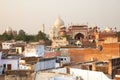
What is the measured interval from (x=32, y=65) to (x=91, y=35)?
40.4 m

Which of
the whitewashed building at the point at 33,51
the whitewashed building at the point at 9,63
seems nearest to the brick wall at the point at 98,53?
the whitewashed building at the point at 33,51

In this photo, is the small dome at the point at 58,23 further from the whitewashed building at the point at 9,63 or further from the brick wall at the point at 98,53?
the whitewashed building at the point at 9,63

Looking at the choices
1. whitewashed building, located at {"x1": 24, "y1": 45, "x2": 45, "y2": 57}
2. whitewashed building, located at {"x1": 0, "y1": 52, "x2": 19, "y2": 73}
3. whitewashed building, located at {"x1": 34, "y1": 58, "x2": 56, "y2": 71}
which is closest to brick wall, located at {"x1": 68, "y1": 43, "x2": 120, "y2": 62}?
whitewashed building, located at {"x1": 24, "y1": 45, "x2": 45, "y2": 57}

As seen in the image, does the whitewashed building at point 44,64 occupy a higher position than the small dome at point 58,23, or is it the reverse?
the small dome at point 58,23

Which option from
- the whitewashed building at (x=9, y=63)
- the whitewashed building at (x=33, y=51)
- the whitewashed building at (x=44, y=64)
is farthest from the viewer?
the whitewashed building at (x=33, y=51)

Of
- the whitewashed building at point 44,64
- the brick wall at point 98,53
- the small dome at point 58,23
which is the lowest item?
the whitewashed building at point 44,64

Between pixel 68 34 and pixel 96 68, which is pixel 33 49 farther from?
pixel 68 34

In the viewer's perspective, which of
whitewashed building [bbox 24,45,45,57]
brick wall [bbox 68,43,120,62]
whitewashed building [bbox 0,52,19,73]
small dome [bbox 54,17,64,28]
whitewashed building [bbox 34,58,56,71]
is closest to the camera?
whitewashed building [bbox 34,58,56,71]

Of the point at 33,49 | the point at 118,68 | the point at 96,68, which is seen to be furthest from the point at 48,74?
the point at 33,49

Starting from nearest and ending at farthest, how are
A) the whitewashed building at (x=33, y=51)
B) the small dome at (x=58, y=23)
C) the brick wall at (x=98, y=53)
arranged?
the brick wall at (x=98, y=53), the whitewashed building at (x=33, y=51), the small dome at (x=58, y=23)

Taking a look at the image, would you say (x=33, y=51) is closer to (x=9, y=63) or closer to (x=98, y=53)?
(x=98, y=53)

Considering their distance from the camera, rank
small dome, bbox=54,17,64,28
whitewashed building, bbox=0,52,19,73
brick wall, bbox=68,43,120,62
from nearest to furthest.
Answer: whitewashed building, bbox=0,52,19,73
brick wall, bbox=68,43,120,62
small dome, bbox=54,17,64,28

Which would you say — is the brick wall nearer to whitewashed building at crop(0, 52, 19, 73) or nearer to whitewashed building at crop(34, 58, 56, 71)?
whitewashed building at crop(34, 58, 56, 71)

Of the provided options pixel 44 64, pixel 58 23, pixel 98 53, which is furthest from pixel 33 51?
pixel 58 23
